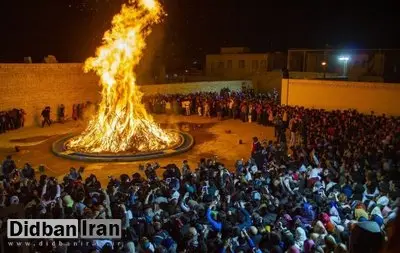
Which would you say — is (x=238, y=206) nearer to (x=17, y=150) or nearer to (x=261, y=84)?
(x=17, y=150)

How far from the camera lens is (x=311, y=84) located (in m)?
27.5

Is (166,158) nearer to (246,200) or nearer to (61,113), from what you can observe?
(246,200)

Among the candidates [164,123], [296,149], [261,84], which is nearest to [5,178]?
[296,149]

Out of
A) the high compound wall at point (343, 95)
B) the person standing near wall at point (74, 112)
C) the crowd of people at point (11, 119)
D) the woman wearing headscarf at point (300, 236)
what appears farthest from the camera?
the person standing near wall at point (74, 112)

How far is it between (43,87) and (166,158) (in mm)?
12921

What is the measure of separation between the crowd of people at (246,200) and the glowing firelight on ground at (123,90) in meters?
6.33

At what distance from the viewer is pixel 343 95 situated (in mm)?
25891

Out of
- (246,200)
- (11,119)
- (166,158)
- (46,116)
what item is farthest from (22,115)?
(246,200)

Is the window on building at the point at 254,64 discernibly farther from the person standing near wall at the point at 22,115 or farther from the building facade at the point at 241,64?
the person standing near wall at the point at 22,115

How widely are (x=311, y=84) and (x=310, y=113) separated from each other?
18.5 ft

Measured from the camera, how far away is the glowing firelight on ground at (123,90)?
19.1 metres

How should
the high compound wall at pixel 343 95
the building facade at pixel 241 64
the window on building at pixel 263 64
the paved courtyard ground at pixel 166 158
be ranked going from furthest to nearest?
the building facade at pixel 241 64, the window on building at pixel 263 64, the high compound wall at pixel 343 95, the paved courtyard ground at pixel 166 158

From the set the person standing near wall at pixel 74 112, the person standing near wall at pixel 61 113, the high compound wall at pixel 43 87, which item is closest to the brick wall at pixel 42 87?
the high compound wall at pixel 43 87

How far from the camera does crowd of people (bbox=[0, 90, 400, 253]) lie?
311 inches
